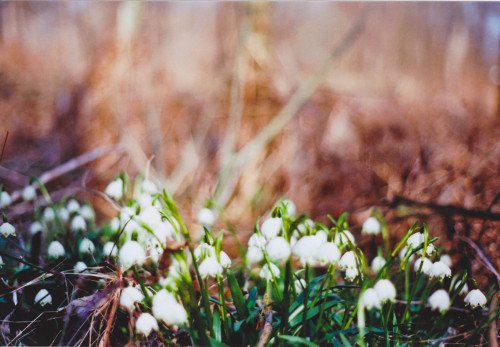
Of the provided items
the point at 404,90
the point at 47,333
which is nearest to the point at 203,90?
the point at 404,90

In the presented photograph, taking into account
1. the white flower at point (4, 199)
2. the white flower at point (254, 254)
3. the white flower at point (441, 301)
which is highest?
the white flower at point (4, 199)

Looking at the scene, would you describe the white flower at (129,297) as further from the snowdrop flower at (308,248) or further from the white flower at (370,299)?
the white flower at (370,299)

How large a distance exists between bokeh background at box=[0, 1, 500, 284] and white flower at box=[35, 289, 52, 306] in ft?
4.09

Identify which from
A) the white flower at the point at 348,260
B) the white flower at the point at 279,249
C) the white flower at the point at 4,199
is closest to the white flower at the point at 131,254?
the white flower at the point at 279,249

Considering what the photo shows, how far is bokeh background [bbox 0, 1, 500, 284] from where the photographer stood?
8.36ft

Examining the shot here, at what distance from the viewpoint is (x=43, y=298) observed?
125cm

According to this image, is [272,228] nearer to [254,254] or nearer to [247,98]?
[254,254]

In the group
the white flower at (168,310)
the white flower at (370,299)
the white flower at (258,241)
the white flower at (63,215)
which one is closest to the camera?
the white flower at (168,310)

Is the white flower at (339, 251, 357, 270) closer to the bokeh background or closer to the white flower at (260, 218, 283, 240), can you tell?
the white flower at (260, 218, 283, 240)

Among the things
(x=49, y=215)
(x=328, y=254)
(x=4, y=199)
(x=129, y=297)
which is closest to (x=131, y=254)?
(x=129, y=297)

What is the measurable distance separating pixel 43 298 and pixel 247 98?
2.02 m

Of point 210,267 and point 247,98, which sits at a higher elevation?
point 247,98

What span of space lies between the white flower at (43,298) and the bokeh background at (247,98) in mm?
1246

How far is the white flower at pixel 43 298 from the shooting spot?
4.12ft
